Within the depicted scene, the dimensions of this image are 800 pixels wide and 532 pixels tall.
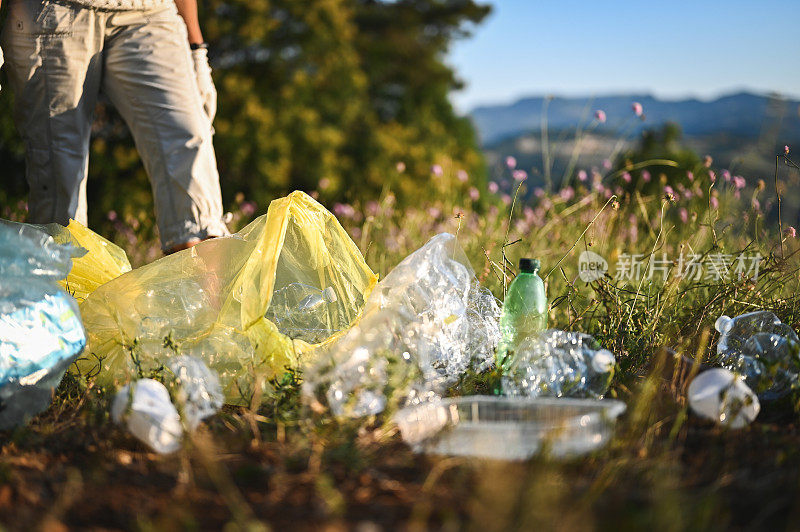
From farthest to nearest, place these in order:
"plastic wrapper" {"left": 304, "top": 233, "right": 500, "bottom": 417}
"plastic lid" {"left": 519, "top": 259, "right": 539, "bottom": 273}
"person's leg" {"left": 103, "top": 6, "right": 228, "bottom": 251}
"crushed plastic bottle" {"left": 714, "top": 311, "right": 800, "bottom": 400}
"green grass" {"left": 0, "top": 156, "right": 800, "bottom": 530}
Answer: "person's leg" {"left": 103, "top": 6, "right": 228, "bottom": 251}, "plastic lid" {"left": 519, "top": 259, "right": 539, "bottom": 273}, "crushed plastic bottle" {"left": 714, "top": 311, "right": 800, "bottom": 400}, "plastic wrapper" {"left": 304, "top": 233, "right": 500, "bottom": 417}, "green grass" {"left": 0, "top": 156, "right": 800, "bottom": 530}

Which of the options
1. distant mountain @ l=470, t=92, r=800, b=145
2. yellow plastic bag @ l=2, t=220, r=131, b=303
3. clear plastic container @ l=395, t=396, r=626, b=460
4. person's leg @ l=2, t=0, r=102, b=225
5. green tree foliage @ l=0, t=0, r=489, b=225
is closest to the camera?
clear plastic container @ l=395, t=396, r=626, b=460

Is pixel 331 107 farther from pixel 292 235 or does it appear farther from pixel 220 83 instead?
pixel 292 235

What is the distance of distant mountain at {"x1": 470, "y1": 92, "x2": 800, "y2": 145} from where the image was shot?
308cm

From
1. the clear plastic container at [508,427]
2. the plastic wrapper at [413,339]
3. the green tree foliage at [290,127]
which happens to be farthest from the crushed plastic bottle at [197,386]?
the green tree foliage at [290,127]

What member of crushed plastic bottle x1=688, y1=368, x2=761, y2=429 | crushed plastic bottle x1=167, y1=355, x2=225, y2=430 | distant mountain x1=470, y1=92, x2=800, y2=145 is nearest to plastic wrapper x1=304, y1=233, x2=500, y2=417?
crushed plastic bottle x1=167, y1=355, x2=225, y2=430

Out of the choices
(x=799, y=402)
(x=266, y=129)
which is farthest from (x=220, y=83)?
(x=799, y=402)

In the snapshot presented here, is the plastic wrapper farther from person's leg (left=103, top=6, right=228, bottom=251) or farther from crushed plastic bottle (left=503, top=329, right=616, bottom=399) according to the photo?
person's leg (left=103, top=6, right=228, bottom=251)

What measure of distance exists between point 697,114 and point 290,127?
5.05m

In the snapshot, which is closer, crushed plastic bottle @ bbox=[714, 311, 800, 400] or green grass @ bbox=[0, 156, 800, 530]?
green grass @ bbox=[0, 156, 800, 530]

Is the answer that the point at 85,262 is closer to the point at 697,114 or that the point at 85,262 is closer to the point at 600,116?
the point at 600,116

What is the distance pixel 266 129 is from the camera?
8281 millimetres

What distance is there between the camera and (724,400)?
5.47ft

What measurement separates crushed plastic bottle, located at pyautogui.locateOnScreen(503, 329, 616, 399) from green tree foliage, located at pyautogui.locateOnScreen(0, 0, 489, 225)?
17.5 feet

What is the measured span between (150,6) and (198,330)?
127 cm
